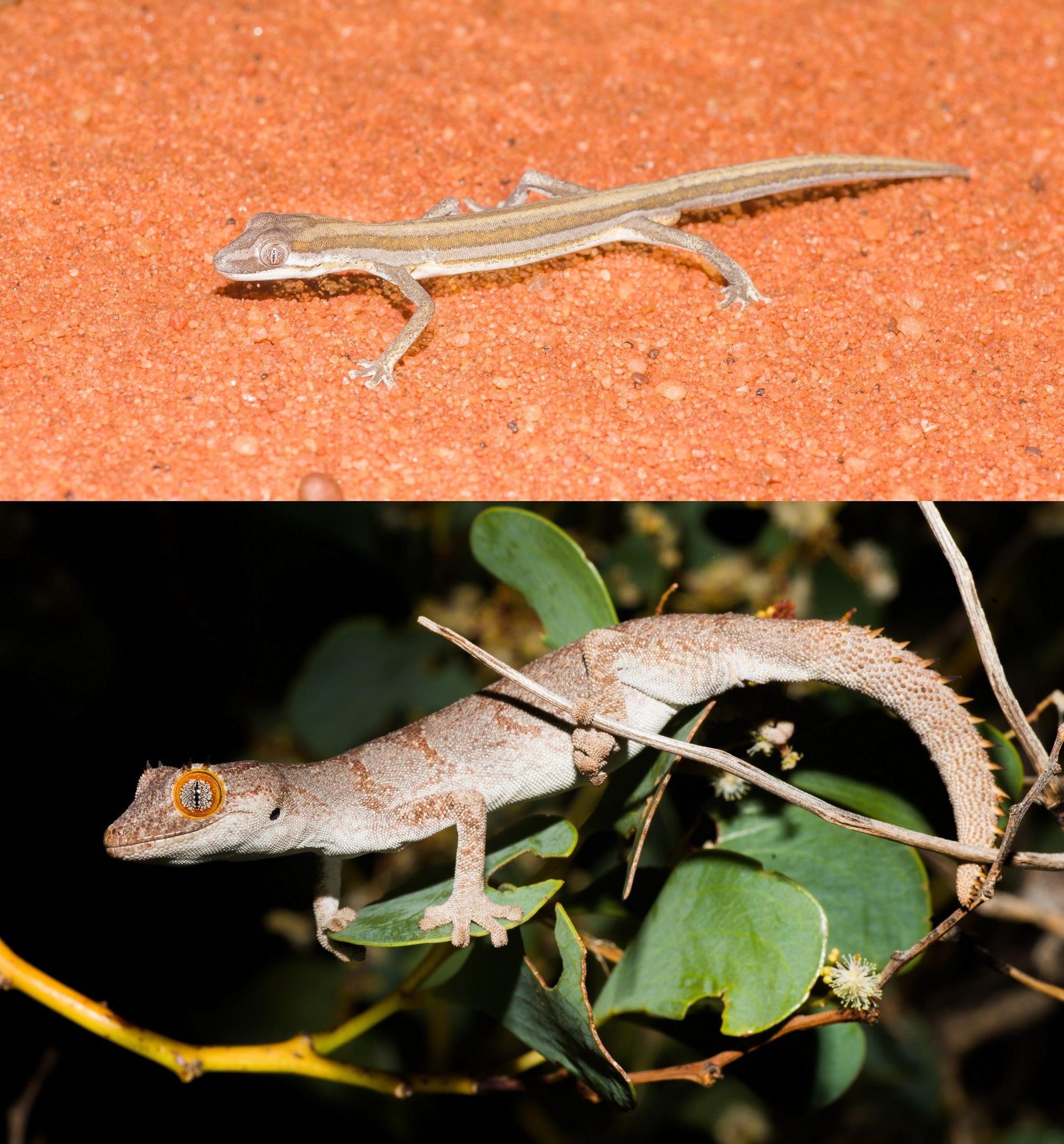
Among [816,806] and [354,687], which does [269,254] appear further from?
[816,806]

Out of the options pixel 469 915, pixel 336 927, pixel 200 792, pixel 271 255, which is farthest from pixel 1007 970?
pixel 271 255

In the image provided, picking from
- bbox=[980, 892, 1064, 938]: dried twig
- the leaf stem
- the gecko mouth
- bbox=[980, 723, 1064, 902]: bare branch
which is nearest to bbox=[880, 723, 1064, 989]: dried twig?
bbox=[980, 723, 1064, 902]: bare branch

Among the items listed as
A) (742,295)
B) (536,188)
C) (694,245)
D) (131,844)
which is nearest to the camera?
(131,844)

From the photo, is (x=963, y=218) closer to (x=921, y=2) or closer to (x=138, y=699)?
(x=921, y=2)

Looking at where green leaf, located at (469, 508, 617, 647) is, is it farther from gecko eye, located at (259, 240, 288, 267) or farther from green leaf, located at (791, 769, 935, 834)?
gecko eye, located at (259, 240, 288, 267)

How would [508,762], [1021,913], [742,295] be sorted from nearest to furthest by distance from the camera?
[508,762] → [1021,913] → [742,295]

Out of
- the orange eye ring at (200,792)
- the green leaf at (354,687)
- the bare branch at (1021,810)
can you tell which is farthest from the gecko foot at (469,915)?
the green leaf at (354,687)
